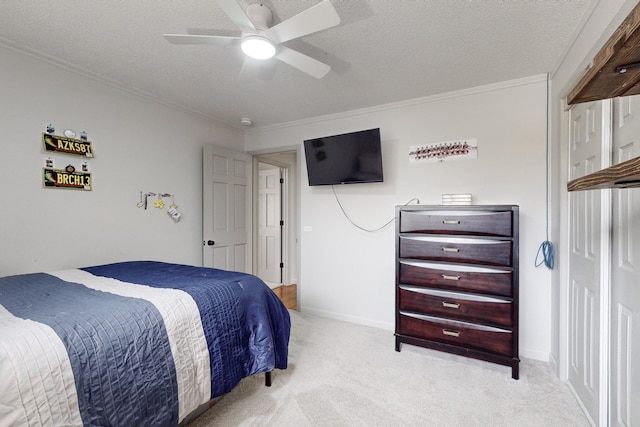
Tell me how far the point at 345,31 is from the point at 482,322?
2406mm

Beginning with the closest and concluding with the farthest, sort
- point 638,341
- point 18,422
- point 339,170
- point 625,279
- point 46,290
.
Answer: point 18,422
point 638,341
point 625,279
point 46,290
point 339,170

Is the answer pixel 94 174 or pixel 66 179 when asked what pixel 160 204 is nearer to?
pixel 94 174

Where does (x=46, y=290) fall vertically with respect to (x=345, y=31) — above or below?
below

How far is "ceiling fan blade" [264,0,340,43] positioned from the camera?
1315 mm

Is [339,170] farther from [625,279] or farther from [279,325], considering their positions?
[625,279]

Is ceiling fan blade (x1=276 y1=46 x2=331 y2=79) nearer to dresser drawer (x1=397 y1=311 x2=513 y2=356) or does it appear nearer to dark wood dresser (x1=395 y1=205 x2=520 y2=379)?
dark wood dresser (x1=395 y1=205 x2=520 y2=379)

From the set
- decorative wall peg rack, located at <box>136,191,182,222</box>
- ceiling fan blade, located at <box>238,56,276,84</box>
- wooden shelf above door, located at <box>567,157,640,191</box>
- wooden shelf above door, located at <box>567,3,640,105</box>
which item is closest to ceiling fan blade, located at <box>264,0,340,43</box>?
ceiling fan blade, located at <box>238,56,276,84</box>

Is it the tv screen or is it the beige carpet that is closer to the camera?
the beige carpet

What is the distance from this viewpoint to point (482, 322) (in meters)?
2.27

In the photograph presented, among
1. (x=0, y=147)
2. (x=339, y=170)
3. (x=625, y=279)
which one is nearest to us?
(x=625, y=279)

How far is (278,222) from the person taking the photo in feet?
16.3

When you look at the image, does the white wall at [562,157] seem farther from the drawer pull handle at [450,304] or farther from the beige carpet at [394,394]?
the drawer pull handle at [450,304]

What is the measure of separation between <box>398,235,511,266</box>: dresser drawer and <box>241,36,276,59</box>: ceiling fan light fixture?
71.5 inches

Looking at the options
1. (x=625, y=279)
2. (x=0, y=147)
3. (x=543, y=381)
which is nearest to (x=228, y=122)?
(x=0, y=147)
